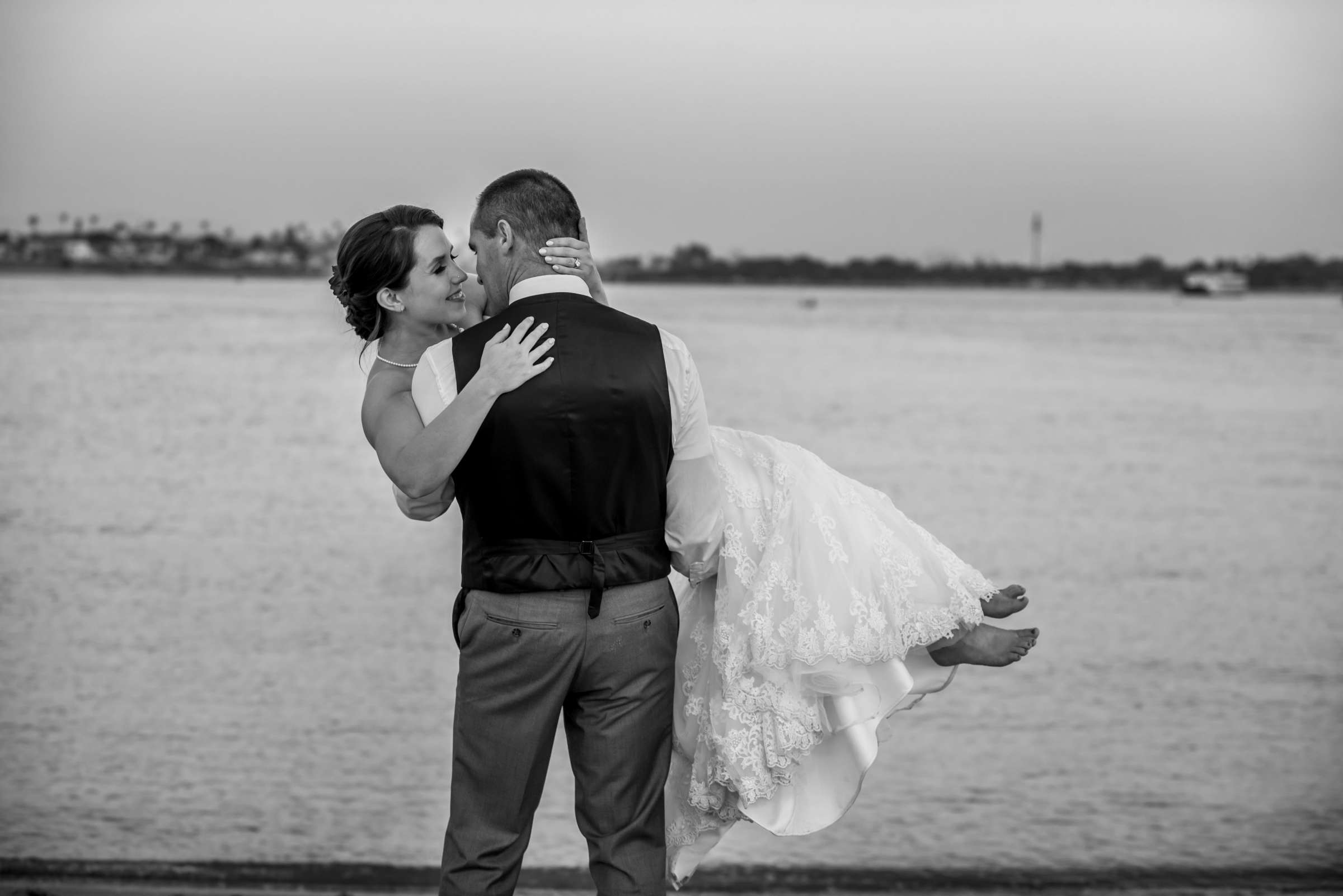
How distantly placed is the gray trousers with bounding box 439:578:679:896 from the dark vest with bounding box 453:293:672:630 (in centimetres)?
6

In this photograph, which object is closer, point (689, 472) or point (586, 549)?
point (586, 549)

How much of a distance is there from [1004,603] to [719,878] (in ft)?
5.34

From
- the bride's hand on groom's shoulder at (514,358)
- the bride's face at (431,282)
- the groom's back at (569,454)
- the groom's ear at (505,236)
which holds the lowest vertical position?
the groom's back at (569,454)

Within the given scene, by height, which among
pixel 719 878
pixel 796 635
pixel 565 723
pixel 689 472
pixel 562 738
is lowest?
pixel 562 738

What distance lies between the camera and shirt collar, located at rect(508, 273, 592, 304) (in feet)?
8.34

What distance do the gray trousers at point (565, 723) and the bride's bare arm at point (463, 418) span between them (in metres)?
0.30

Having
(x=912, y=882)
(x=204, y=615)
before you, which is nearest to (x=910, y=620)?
(x=912, y=882)

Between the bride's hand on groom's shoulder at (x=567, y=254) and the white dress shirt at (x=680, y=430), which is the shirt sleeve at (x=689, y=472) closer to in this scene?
the white dress shirt at (x=680, y=430)

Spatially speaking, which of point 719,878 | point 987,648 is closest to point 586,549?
point 987,648

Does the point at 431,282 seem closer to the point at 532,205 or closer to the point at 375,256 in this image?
the point at 375,256

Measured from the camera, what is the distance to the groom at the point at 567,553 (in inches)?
97.7

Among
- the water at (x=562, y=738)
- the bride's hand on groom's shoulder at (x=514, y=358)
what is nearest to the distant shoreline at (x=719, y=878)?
the water at (x=562, y=738)

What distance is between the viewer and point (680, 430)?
267cm

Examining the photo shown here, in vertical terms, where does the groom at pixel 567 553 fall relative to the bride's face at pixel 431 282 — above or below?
below
